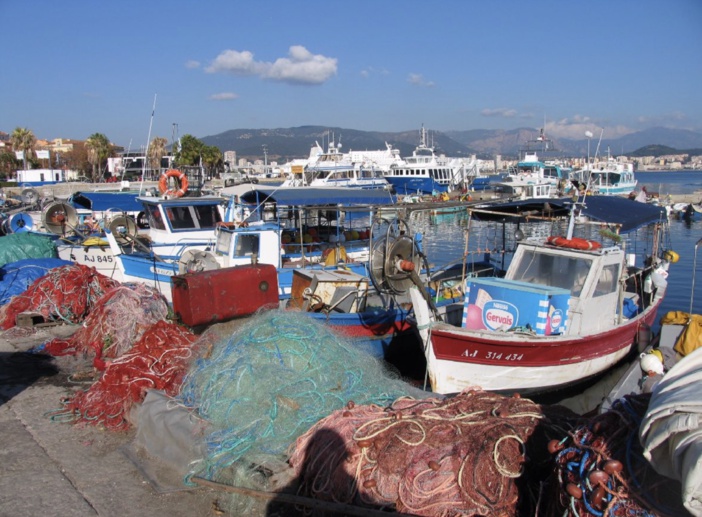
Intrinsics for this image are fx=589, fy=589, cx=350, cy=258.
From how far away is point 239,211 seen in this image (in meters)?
16.5

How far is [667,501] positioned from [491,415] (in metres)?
1.76

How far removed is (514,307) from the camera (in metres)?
9.58

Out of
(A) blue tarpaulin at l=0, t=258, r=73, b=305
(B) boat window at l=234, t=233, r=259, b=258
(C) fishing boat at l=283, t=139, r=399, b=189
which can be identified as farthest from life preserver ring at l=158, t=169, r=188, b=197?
(C) fishing boat at l=283, t=139, r=399, b=189

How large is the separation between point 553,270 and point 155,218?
11200mm

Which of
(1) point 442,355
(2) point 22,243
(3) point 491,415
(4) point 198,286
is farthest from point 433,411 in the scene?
(2) point 22,243

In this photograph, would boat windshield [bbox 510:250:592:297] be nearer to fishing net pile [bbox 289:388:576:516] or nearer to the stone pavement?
fishing net pile [bbox 289:388:576:516]

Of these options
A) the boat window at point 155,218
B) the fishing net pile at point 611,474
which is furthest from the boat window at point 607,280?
the boat window at point 155,218

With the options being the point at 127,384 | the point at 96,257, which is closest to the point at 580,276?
the point at 127,384

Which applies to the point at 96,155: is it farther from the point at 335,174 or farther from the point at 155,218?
the point at 155,218

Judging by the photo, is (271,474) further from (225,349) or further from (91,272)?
(91,272)

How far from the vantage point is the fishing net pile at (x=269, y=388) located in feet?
18.6

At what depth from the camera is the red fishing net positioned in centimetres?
455

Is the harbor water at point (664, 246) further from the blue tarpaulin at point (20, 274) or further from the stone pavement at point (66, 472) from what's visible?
the blue tarpaulin at point (20, 274)

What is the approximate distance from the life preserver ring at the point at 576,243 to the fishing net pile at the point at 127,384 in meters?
6.60
